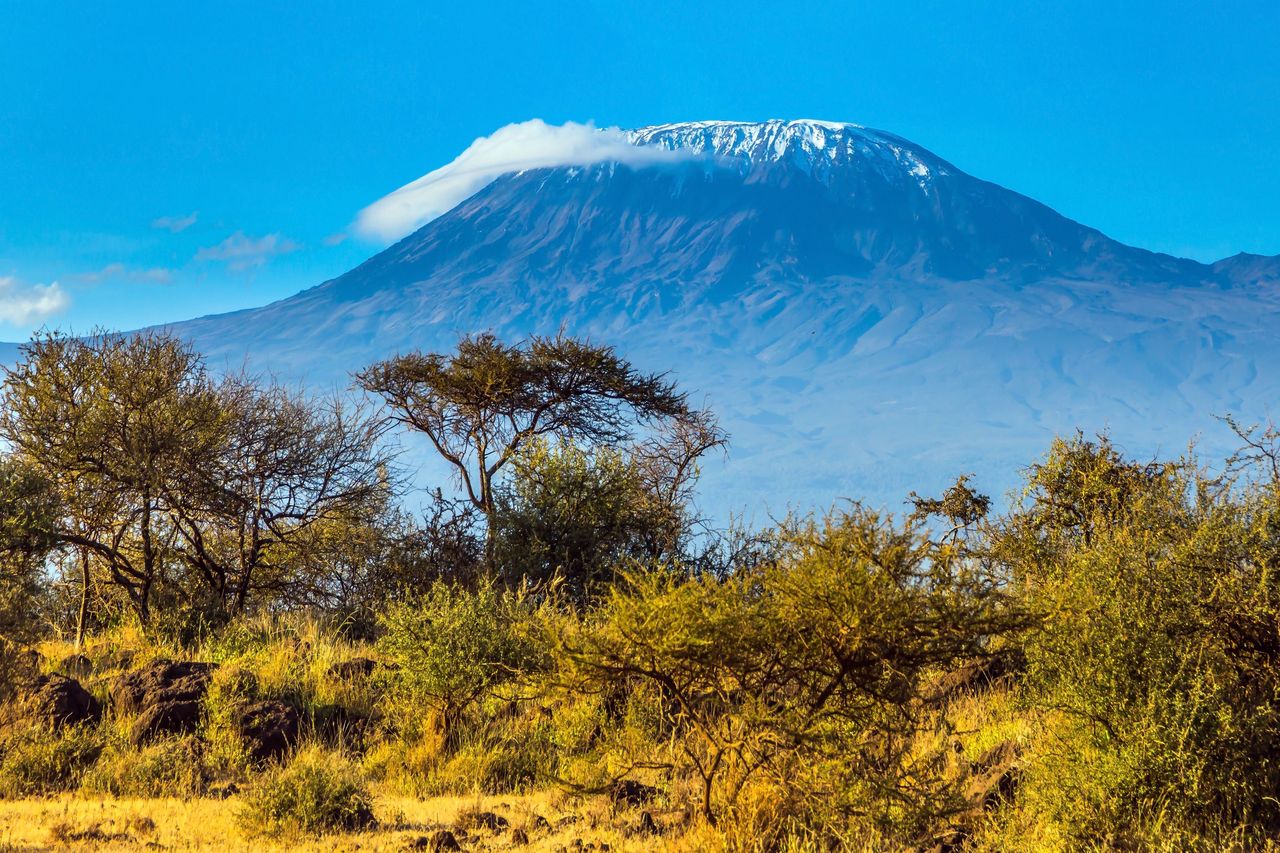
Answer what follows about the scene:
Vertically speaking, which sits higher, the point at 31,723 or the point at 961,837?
the point at 31,723

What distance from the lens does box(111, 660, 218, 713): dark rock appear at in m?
9.94

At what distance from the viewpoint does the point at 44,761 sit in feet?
28.5

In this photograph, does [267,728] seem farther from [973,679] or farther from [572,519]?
[572,519]

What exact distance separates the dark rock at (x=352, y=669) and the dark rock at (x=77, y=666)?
9.18 ft

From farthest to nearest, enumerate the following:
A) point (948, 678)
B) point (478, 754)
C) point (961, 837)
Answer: point (948, 678) < point (478, 754) < point (961, 837)

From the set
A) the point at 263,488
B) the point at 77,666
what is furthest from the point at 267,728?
the point at 263,488

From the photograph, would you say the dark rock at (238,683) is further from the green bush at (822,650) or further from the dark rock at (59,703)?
the green bush at (822,650)

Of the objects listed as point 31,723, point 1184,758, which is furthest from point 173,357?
point 1184,758

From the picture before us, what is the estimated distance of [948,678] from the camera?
35.4ft

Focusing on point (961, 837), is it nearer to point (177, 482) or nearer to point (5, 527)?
point (5, 527)

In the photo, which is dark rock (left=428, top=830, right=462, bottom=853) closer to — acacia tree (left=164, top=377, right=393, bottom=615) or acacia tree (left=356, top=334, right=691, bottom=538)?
acacia tree (left=164, top=377, right=393, bottom=615)

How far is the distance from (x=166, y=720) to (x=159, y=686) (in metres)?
0.61

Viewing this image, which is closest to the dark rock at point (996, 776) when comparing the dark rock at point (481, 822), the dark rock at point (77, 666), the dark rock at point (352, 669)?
the dark rock at point (481, 822)

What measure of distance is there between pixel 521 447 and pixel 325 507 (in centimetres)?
322
